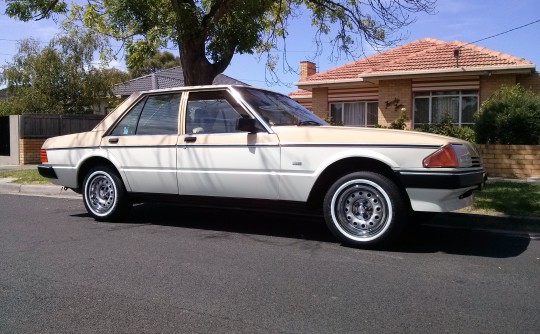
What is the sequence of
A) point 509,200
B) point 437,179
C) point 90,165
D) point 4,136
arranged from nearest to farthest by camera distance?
1. point 437,179
2. point 90,165
3. point 509,200
4. point 4,136

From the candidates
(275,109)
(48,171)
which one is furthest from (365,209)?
(48,171)

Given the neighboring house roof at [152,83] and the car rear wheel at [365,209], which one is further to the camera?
the neighboring house roof at [152,83]

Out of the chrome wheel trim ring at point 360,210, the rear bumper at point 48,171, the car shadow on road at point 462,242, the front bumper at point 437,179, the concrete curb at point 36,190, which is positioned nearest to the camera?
the front bumper at point 437,179

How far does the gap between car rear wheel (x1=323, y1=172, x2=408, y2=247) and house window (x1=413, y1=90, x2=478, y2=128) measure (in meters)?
11.7

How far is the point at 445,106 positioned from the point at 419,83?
1.13m

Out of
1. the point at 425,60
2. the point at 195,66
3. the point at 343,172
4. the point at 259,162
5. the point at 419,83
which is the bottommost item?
the point at 343,172

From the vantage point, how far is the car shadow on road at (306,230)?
214 inches

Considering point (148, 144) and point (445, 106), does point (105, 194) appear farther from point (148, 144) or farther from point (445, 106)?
point (445, 106)

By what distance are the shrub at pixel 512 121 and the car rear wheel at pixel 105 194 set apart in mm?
8456

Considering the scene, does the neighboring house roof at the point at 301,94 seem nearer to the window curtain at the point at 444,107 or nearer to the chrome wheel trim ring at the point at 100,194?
the window curtain at the point at 444,107

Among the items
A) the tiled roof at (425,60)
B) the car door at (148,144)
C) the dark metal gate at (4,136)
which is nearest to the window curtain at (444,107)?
the tiled roof at (425,60)

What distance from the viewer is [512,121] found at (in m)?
11.2

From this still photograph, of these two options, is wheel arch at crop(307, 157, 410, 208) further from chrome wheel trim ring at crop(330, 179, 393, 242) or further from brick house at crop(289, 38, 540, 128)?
brick house at crop(289, 38, 540, 128)

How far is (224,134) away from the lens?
600cm
